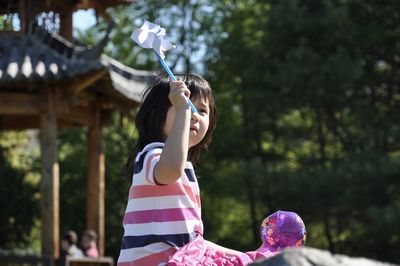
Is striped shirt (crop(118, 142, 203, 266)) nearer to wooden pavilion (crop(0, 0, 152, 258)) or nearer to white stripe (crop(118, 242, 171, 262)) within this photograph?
white stripe (crop(118, 242, 171, 262))

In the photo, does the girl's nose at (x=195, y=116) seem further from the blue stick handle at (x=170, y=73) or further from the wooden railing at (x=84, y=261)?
the wooden railing at (x=84, y=261)

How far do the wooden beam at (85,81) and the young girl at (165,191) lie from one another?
347 inches

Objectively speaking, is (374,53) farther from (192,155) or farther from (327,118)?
(192,155)

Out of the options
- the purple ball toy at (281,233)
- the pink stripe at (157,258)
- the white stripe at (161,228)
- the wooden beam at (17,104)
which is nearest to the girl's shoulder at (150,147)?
the white stripe at (161,228)

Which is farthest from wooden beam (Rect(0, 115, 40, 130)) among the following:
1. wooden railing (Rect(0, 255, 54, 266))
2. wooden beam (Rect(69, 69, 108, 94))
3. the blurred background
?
wooden railing (Rect(0, 255, 54, 266))

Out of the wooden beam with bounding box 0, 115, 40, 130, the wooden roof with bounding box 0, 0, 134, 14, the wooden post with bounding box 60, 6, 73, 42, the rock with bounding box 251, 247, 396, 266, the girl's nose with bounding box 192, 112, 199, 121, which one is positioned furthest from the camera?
the wooden beam with bounding box 0, 115, 40, 130

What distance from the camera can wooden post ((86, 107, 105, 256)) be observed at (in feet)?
48.0

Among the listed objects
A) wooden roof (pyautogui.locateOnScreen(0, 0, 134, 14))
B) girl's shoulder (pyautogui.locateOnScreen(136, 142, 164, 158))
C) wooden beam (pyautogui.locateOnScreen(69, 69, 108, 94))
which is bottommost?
girl's shoulder (pyautogui.locateOnScreen(136, 142, 164, 158))

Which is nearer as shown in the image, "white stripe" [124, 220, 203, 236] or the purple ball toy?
"white stripe" [124, 220, 203, 236]

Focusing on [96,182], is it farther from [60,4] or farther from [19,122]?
[60,4]

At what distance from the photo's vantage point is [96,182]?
14688 mm

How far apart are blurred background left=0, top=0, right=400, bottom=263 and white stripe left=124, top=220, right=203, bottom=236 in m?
13.5

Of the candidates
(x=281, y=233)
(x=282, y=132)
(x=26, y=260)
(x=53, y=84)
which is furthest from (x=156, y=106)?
(x=282, y=132)

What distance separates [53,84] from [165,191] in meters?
9.66
